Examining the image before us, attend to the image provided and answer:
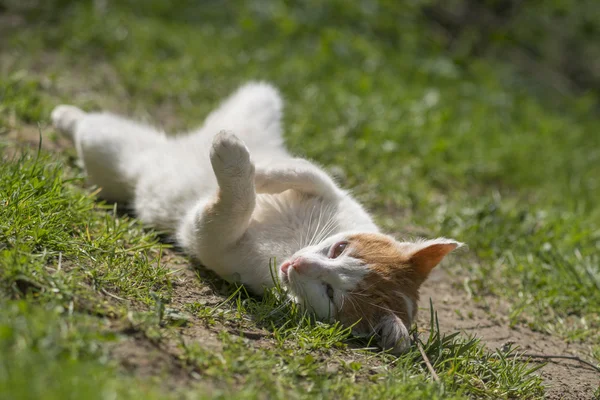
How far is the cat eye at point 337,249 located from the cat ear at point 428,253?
13.6 inches

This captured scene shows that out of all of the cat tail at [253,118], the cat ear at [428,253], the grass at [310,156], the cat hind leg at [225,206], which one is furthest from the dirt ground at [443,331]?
the cat tail at [253,118]

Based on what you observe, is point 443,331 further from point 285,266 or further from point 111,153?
point 111,153

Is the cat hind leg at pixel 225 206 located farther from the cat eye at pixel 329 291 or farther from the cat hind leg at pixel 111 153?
the cat hind leg at pixel 111 153

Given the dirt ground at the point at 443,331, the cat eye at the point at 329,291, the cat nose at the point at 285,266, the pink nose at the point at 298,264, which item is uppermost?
the pink nose at the point at 298,264

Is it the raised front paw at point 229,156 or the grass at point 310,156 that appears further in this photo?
the raised front paw at point 229,156

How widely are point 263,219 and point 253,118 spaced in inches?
45.5

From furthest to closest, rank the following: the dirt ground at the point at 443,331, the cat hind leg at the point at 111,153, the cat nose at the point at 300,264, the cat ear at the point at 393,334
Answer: the cat hind leg at the point at 111,153 → the cat nose at the point at 300,264 → the cat ear at the point at 393,334 → the dirt ground at the point at 443,331

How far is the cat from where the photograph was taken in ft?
9.41

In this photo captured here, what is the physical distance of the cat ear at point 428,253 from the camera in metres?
3.01

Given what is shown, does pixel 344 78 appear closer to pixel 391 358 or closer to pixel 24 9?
pixel 24 9

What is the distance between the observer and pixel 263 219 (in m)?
3.31

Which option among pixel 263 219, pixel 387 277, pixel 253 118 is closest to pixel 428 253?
pixel 387 277

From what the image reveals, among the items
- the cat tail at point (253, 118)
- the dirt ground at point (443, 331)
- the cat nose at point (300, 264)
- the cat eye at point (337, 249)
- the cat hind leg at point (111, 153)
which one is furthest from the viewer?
the cat tail at point (253, 118)

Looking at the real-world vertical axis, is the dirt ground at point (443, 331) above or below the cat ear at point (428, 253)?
below
